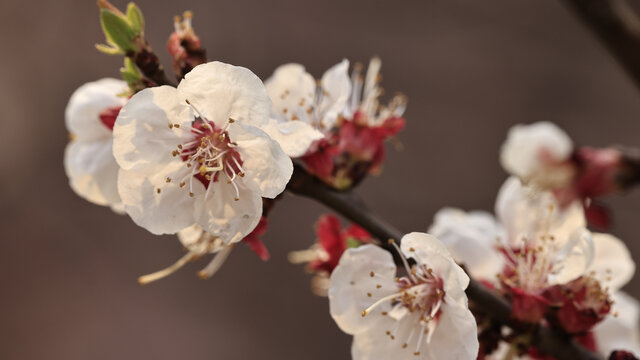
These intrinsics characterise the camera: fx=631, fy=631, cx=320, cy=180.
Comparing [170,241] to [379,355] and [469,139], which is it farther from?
[379,355]

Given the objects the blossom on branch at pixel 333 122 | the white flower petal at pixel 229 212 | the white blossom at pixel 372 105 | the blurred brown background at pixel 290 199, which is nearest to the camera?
the white flower petal at pixel 229 212

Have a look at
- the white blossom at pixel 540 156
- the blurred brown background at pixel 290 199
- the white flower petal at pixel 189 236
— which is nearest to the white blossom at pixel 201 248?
the white flower petal at pixel 189 236

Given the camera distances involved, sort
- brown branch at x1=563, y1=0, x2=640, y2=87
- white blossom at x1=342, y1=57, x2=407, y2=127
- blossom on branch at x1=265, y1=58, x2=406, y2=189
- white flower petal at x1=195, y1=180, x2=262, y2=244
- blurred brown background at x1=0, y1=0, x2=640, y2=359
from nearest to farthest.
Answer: brown branch at x1=563, y1=0, x2=640, y2=87 → white flower petal at x1=195, y1=180, x2=262, y2=244 → blossom on branch at x1=265, y1=58, x2=406, y2=189 → white blossom at x1=342, y1=57, x2=407, y2=127 → blurred brown background at x1=0, y1=0, x2=640, y2=359

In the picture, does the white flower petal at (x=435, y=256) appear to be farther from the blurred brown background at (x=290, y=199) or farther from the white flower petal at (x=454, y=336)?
the blurred brown background at (x=290, y=199)

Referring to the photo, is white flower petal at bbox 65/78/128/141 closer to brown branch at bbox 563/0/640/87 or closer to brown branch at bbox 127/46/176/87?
brown branch at bbox 127/46/176/87

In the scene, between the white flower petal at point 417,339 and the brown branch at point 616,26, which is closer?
the brown branch at point 616,26

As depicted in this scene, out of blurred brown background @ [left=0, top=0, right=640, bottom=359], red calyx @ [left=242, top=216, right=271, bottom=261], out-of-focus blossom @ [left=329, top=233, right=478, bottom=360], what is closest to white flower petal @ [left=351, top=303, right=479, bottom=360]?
out-of-focus blossom @ [left=329, top=233, right=478, bottom=360]

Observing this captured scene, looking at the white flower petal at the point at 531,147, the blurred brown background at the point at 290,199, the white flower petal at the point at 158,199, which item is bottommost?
the blurred brown background at the point at 290,199
